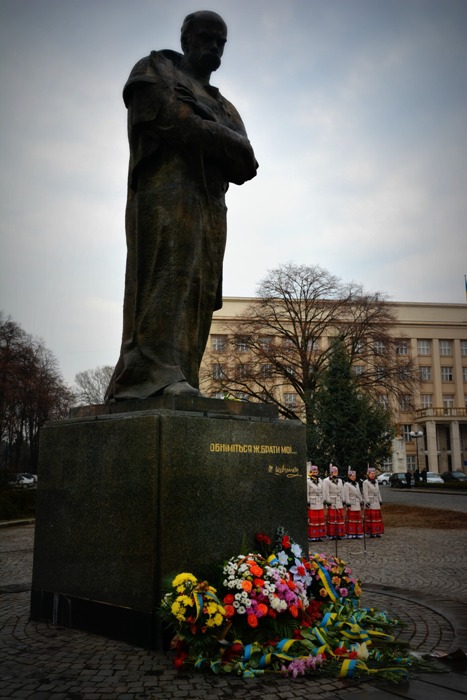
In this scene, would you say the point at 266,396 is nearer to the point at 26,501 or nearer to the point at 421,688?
the point at 26,501

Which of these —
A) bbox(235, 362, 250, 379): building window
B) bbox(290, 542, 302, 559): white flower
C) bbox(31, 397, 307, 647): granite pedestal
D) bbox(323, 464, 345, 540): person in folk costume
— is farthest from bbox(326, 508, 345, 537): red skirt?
bbox(235, 362, 250, 379): building window

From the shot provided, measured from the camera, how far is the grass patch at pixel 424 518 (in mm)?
17656

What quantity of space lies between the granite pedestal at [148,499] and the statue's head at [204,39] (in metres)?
3.21

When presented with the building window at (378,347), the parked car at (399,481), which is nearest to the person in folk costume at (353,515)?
the building window at (378,347)

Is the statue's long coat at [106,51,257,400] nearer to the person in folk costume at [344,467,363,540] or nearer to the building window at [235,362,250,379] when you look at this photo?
the person in folk costume at [344,467,363,540]

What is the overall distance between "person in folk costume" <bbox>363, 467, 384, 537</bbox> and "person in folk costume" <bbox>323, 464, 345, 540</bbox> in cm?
71

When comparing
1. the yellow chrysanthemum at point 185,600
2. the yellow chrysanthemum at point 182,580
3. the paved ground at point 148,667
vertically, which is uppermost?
the yellow chrysanthemum at point 182,580

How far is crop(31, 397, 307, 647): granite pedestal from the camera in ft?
14.3

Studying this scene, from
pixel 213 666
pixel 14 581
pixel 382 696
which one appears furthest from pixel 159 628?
pixel 14 581

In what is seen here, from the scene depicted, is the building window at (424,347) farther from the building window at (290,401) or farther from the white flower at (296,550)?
the white flower at (296,550)

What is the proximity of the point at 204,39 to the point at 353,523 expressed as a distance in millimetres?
12592

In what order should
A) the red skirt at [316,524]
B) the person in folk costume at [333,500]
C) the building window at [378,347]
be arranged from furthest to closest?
the building window at [378,347] → the person in folk costume at [333,500] → the red skirt at [316,524]

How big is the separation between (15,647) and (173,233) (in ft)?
11.2

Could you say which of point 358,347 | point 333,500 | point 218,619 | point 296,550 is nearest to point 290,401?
point 358,347
